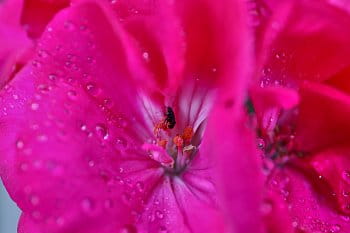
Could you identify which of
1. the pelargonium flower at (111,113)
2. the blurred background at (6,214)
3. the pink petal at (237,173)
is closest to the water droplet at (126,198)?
the pelargonium flower at (111,113)

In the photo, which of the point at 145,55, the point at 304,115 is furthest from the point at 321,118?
the point at 145,55

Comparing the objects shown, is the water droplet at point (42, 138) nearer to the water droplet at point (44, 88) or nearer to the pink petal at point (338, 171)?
the water droplet at point (44, 88)

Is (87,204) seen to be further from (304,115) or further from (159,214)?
(304,115)

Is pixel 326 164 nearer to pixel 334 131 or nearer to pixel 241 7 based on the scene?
pixel 334 131

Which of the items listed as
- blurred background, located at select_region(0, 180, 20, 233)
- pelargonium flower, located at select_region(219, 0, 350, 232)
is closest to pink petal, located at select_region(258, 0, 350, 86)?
pelargonium flower, located at select_region(219, 0, 350, 232)

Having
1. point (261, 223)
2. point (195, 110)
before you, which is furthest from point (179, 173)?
point (261, 223)

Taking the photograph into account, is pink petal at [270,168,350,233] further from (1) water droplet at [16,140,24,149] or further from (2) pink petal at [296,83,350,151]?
(1) water droplet at [16,140,24,149]
